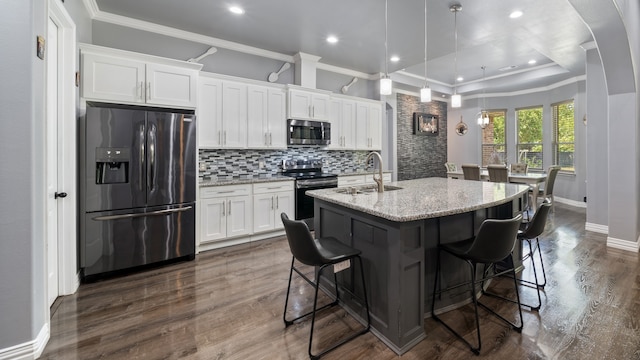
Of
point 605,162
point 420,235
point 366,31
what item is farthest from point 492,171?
point 420,235

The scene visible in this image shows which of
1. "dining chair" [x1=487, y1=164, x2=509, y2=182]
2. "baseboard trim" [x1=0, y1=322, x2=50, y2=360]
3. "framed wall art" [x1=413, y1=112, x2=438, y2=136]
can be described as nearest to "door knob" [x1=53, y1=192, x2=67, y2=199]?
"baseboard trim" [x1=0, y1=322, x2=50, y2=360]

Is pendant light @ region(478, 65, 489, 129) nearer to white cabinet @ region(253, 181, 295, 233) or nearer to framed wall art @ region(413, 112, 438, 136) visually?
framed wall art @ region(413, 112, 438, 136)

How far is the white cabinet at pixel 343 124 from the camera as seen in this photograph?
532 cm

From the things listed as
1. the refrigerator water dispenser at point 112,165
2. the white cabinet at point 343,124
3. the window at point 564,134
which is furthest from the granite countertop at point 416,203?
the window at point 564,134

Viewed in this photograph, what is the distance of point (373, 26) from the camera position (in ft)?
12.7

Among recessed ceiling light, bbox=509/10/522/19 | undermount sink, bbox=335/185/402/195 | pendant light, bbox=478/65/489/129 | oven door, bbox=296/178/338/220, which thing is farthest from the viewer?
pendant light, bbox=478/65/489/129

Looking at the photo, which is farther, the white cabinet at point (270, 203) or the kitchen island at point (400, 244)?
the white cabinet at point (270, 203)

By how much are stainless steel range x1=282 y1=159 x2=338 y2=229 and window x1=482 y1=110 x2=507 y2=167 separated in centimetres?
580

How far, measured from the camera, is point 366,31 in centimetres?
400

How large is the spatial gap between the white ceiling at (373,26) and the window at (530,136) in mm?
2182

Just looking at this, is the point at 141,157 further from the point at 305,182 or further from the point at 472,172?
the point at 472,172

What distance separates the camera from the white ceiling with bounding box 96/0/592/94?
3.32 m

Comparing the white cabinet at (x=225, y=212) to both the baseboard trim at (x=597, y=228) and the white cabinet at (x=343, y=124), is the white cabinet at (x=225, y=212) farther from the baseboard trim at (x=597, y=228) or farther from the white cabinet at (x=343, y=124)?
the baseboard trim at (x=597, y=228)

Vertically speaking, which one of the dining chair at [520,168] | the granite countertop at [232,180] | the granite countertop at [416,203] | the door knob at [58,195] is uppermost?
the dining chair at [520,168]
